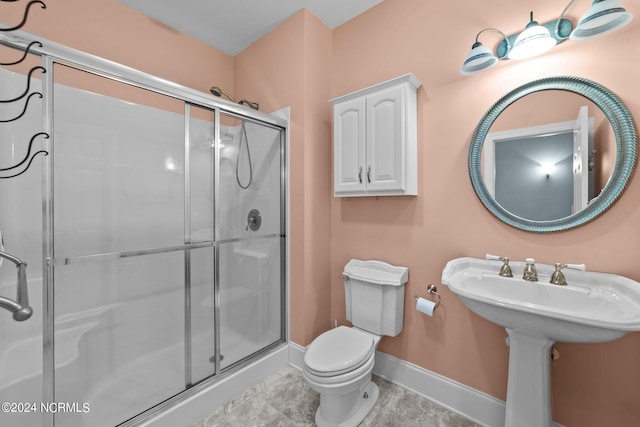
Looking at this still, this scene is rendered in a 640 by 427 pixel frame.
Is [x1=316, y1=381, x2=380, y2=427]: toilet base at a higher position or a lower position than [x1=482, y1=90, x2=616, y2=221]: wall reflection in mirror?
lower

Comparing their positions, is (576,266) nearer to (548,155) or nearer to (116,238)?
(548,155)

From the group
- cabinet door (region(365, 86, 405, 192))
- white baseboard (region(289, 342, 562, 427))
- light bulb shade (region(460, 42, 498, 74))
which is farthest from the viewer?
cabinet door (region(365, 86, 405, 192))

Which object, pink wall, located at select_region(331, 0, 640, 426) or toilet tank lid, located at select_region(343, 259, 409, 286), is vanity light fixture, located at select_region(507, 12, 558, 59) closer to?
pink wall, located at select_region(331, 0, 640, 426)

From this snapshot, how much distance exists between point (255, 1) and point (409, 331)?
262 cm

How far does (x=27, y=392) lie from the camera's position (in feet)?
4.70

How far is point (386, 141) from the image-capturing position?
177 centimetres

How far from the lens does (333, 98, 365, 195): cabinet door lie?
74.2 inches

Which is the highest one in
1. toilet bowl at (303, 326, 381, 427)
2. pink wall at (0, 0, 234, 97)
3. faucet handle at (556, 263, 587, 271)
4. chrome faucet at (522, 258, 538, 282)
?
pink wall at (0, 0, 234, 97)

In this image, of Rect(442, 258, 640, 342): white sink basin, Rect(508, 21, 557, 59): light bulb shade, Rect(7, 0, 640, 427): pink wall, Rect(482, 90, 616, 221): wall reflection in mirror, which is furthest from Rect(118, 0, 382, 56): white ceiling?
Rect(442, 258, 640, 342): white sink basin

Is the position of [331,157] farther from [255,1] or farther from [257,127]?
[255,1]

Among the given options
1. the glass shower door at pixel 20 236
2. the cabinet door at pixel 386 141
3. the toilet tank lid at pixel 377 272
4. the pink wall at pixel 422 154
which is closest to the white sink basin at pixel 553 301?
the pink wall at pixel 422 154

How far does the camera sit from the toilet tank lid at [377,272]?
1805 mm

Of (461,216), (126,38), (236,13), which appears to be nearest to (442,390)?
(461,216)

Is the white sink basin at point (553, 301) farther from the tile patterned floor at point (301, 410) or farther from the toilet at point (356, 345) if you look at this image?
the tile patterned floor at point (301, 410)
